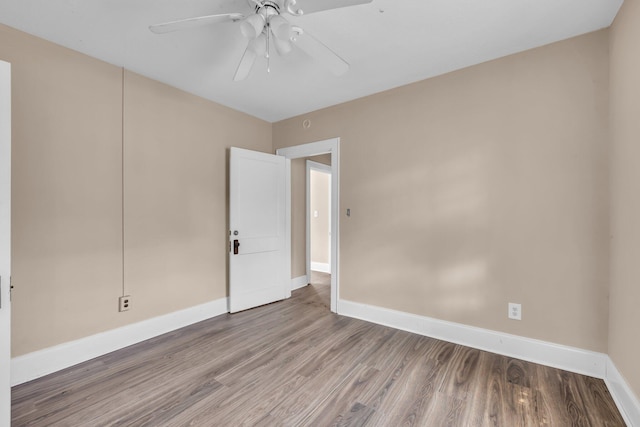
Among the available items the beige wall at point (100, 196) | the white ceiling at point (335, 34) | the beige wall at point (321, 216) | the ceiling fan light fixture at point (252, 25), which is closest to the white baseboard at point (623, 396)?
the white ceiling at point (335, 34)

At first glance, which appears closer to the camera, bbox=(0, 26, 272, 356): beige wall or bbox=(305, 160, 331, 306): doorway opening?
bbox=(0, 26, 272, 356): beige wall

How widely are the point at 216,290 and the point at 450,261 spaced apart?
8.46 feet

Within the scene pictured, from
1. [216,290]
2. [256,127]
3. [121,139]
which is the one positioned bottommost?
[216,290]

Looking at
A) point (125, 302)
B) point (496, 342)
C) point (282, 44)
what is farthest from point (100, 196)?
point (496, 342)

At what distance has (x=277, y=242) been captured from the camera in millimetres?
3807

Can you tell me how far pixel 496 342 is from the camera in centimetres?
238

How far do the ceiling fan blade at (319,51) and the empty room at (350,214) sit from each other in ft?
0.05

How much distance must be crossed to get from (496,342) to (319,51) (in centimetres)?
266

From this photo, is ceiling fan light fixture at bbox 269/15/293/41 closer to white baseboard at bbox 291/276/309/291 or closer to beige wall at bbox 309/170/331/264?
white baseboard at bbox 291/276/309/291

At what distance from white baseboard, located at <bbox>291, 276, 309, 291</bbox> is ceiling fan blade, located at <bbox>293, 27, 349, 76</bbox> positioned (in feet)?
10.5

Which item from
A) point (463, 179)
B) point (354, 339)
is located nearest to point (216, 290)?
point (354, 339)

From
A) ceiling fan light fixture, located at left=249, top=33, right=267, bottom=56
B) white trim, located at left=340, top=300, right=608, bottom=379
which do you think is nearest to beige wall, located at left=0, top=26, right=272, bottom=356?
ceiling fan light fixture, located at left=249, top=33, right=267, bottom=56

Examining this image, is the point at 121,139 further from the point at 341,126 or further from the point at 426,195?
the point at 426,195

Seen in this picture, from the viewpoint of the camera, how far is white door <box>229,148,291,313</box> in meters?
3.35
